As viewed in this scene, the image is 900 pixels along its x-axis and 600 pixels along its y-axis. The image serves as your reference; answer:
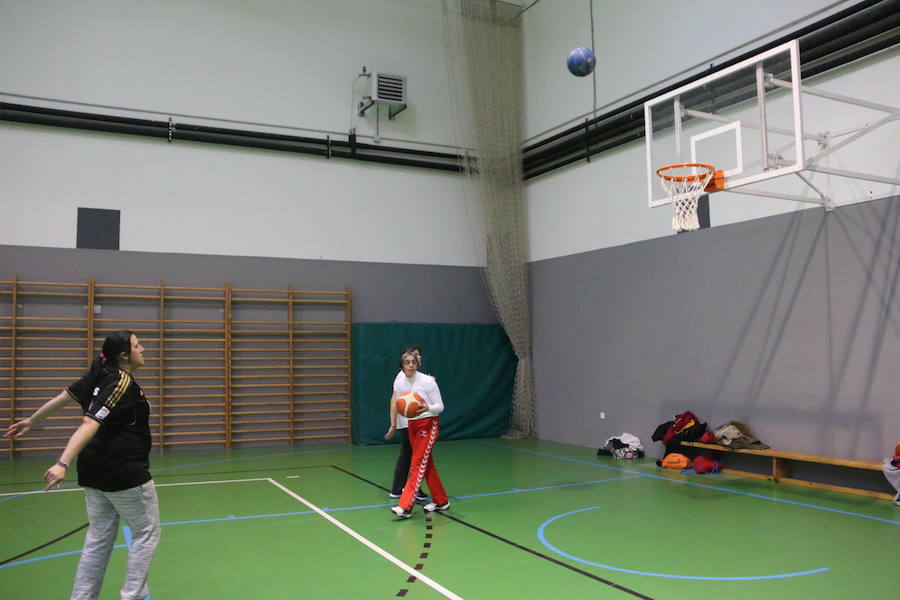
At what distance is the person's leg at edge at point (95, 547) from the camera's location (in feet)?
12.9

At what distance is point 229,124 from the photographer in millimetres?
12367

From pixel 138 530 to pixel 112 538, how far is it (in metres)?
0.17

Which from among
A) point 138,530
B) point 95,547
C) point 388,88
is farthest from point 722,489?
point 388,88

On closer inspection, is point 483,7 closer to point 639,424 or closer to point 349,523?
point 639,424

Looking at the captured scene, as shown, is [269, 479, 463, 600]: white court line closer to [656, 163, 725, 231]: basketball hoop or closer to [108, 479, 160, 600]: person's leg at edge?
[108, 479, 160, 600]: person's leg at edge

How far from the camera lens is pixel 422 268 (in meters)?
13.7

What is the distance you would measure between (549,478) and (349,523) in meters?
3.22

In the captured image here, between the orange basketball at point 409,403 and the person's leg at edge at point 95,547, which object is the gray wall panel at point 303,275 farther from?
the person's leg at edge at point 95,547

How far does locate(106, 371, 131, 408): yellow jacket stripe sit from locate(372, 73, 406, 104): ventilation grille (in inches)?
385

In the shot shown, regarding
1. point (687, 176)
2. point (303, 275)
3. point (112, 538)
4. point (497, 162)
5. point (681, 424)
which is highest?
point (497, 162)

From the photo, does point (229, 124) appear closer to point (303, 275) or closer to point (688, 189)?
point (303, 275)

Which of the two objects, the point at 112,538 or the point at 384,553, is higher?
the point at 112,538

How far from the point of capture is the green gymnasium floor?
4.79 m

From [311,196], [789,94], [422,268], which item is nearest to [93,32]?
[311,196]
